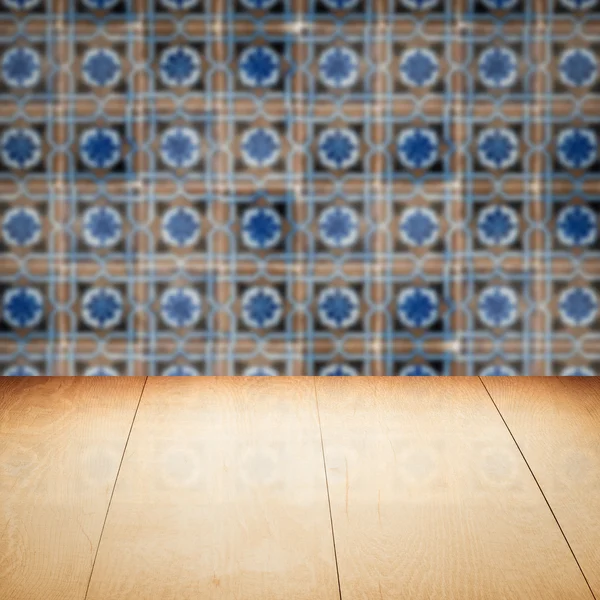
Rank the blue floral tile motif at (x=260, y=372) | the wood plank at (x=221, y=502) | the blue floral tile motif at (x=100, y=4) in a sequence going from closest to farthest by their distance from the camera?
the wood plank at (x=221, y=502) → the blue floral tile motif at (x=100, y=4) → the blue floral tile motif at (x=260, y=372)

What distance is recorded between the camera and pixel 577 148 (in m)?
1.53

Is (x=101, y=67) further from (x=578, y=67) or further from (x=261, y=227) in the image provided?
(x=578, y=67)

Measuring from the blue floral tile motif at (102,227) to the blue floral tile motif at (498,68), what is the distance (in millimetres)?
672

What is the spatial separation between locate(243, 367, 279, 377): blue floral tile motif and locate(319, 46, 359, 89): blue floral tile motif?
0.50 metres

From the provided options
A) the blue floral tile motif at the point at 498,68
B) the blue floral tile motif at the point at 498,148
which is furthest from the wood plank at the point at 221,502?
the blue floral tile motif at the point at 498,68

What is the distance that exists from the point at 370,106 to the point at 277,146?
0.56 feet

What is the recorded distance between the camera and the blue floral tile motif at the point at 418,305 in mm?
Answer: 1571

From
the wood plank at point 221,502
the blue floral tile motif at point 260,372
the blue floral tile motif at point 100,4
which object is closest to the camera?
the wood plank at point 221,502

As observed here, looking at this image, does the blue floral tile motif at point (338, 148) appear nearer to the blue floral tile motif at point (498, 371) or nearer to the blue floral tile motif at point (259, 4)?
the blue floral tile motif at point (259, 4)

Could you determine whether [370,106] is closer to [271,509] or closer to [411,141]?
[411,141]

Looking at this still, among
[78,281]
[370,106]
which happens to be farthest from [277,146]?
[78,281]

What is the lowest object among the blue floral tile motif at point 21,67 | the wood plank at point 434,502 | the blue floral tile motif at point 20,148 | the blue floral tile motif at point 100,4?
the wood plank at point 434,502

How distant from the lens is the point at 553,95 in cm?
152

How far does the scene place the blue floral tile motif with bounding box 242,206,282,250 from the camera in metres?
1.54
